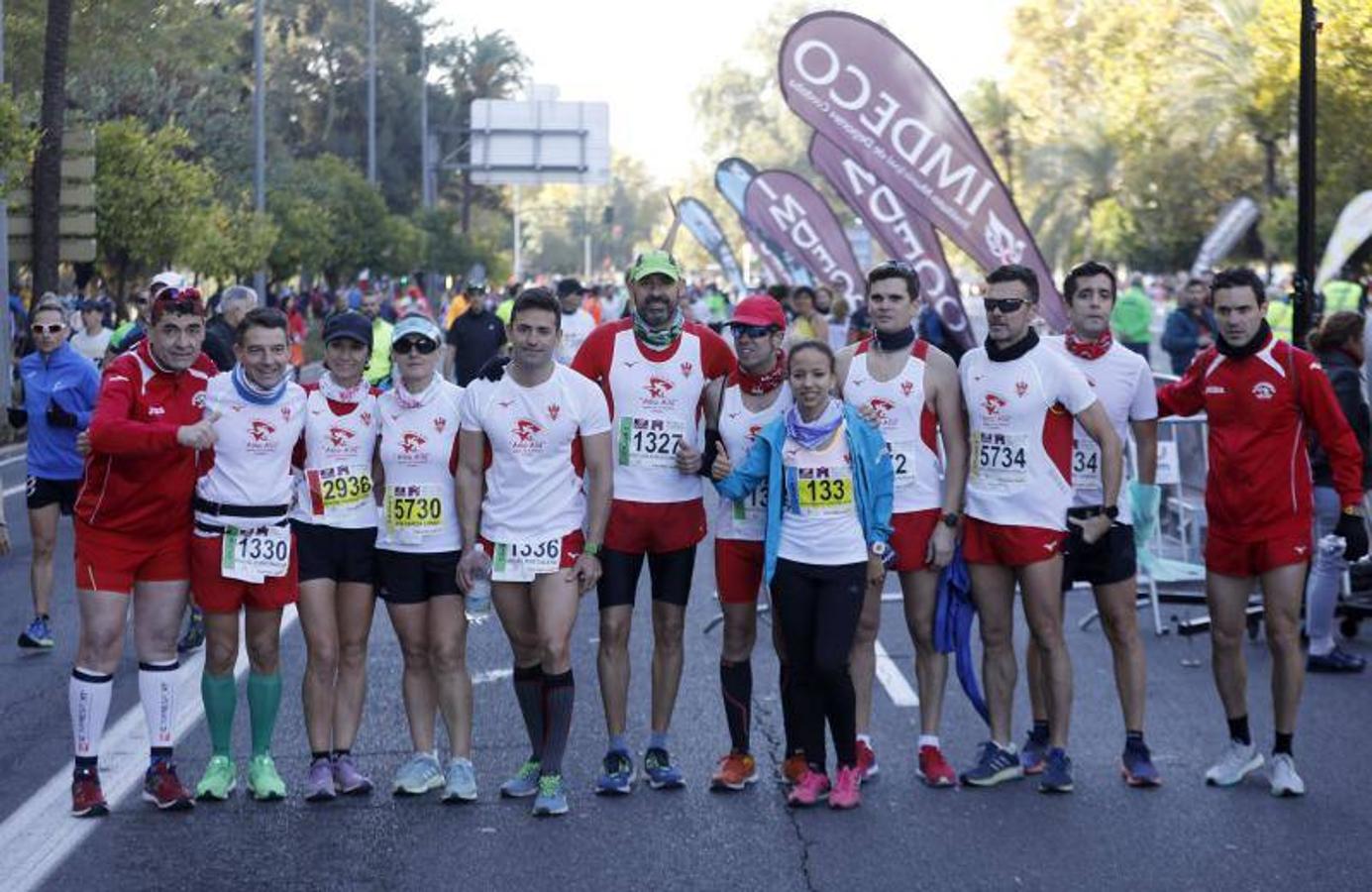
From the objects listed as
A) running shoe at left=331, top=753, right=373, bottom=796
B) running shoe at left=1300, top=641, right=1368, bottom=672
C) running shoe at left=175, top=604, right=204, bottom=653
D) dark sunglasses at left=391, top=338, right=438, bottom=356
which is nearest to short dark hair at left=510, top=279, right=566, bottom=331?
dark sunglasses at left=391, top=338, right=438, bottom=356

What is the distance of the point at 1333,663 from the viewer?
11.1 m

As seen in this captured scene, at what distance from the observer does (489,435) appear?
26.4ft

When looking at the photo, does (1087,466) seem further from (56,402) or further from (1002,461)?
(56,402)

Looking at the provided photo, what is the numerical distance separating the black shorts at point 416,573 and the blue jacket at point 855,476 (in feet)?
3.52

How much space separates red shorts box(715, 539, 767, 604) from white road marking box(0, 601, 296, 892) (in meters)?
2.12

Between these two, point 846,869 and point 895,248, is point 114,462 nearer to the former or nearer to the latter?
point 846,869

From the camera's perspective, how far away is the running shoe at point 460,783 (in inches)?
320

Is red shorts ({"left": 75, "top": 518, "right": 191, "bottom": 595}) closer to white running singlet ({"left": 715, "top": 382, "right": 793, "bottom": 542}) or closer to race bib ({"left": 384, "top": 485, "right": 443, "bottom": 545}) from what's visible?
race bib ({"left": 384, "top": 485, "right": 443, "bottom": 545})

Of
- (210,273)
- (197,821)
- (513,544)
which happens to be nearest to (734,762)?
(513,544)

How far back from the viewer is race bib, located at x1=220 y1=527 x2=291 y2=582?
787 centimetres

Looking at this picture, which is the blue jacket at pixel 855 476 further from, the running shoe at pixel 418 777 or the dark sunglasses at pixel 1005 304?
the running shoe at pixel 418 777

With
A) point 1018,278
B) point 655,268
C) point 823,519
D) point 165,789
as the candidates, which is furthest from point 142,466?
point 1018,278

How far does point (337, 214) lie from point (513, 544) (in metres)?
56.7

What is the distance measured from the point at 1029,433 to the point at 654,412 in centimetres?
137
